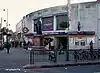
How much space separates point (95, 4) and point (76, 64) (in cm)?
4313

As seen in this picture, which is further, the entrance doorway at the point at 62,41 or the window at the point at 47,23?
the window at the point at 47,23

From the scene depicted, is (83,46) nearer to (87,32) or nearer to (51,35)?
(87,32)

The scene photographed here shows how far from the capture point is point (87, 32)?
65125 millimetres

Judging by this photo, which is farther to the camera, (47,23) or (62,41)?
(47,23)

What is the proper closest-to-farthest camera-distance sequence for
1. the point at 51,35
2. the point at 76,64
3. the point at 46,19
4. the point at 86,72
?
the point at 86,72, the point at 76,64, the point at 51,35, the point at 46,19

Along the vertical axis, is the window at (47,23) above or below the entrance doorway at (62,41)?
above

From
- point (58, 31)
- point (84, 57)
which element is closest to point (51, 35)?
point (58, 31)

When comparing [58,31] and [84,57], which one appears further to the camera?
[58,31]

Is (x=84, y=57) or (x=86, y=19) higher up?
(x=86, y=19)

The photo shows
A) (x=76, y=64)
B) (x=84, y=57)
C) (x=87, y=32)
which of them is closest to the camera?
(x=76, y=64)

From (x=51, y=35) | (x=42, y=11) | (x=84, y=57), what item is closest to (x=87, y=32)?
(x=51, y=35)

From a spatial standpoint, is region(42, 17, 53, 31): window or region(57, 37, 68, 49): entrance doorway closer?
region(57, 37, 68, 49): entrance doorway

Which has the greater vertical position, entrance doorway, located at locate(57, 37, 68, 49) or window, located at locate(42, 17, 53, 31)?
window, located at locate(42, 17, 53, 31)

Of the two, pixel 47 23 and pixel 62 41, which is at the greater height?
pixel 47 23
